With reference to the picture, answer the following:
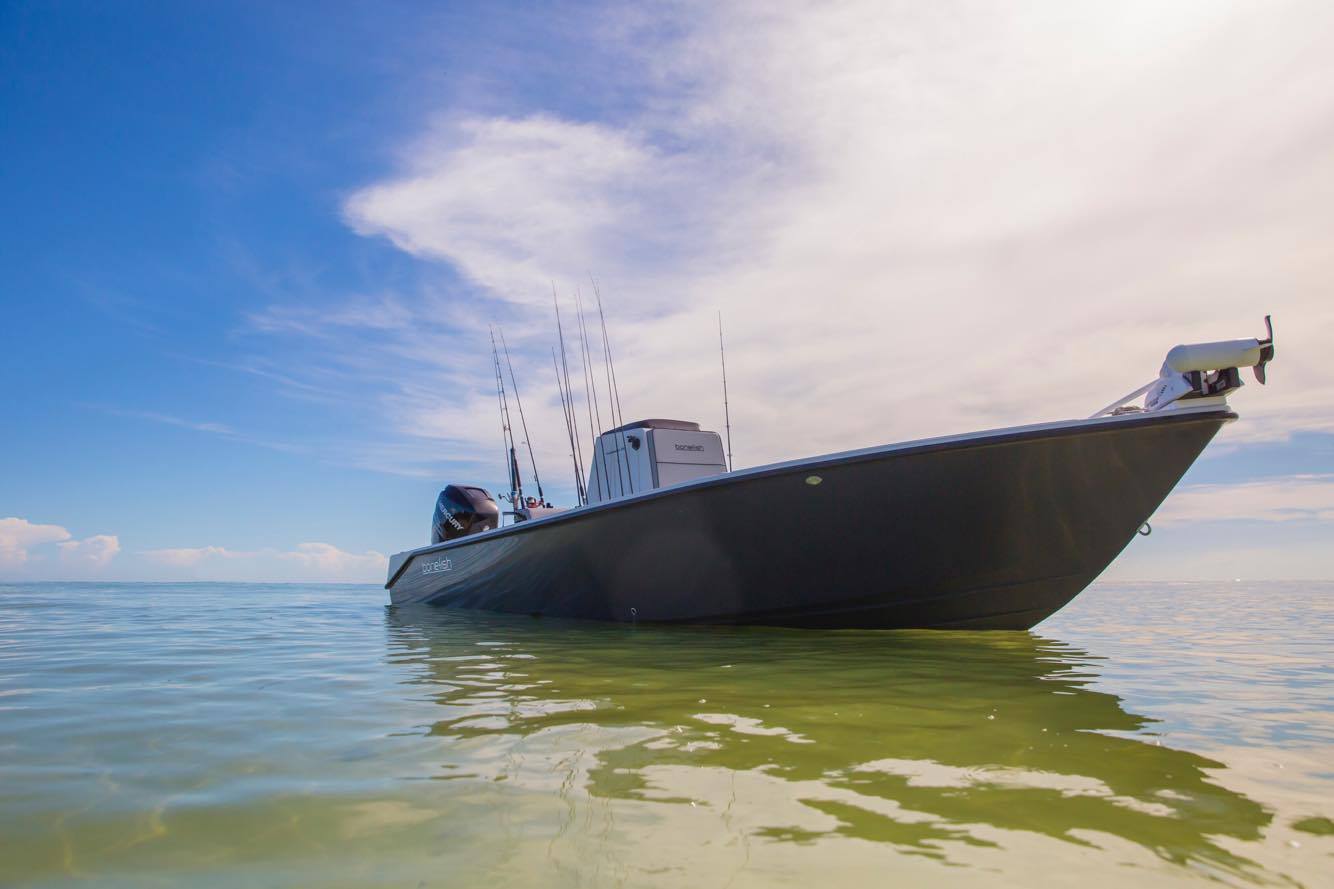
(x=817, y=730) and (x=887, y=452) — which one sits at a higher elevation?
(x=887, y=452)

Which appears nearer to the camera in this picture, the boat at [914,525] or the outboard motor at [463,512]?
the boat at [914,525]

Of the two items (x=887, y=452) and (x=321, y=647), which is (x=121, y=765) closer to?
(x=321, y=647)

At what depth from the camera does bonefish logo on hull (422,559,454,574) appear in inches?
378

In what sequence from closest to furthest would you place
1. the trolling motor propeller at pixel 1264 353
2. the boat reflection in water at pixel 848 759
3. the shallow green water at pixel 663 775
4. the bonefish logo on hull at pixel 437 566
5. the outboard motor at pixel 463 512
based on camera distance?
the shallow green water at pixel 663 775
the boat reflection in water at pixel 848 759
the trolling motor propeller at pixel 1264 353
the bonefish logo on hull at pixel 437 566
the outboard motor at pixel 463 512


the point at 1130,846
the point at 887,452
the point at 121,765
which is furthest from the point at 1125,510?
the point at 121,765

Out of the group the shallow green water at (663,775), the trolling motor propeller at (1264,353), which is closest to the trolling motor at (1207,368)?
the trolling motor propeller at (1264,353)

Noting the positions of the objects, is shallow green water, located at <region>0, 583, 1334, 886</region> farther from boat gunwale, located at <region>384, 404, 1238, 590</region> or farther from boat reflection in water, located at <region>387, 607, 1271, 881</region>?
boat gunwale, located at <region>384, 404, 1238, 590</region>

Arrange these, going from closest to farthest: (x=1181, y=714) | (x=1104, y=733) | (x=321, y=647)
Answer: (x=1104, y=733) → (x=1181, y=714) → (x=321, y=647)

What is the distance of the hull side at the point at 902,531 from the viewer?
507 centimetres

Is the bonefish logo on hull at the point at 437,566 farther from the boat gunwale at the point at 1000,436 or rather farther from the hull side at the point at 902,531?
the boat gunwale at the point at 1000,436

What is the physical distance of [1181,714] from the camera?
116 inches

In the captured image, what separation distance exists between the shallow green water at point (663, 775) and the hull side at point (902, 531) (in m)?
1.27

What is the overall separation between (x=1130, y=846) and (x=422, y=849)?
1.37 m

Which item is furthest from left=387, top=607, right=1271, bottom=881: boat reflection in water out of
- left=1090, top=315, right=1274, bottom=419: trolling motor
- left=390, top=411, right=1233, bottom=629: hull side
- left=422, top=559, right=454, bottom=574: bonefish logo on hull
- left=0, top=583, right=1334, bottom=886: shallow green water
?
left=422, top=559, right=454, bottom=574: bonefish logo on hull
